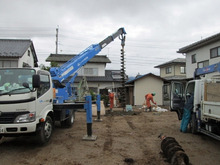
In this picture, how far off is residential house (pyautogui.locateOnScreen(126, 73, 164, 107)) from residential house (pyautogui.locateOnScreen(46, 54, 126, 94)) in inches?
141

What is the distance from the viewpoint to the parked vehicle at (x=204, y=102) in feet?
17.1

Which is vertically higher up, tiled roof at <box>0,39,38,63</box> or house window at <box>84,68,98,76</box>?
tiled roof at <box>0,39,38,63</box>

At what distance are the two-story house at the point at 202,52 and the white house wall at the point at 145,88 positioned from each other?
4.14 m

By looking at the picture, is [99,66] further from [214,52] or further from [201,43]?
[214,52]

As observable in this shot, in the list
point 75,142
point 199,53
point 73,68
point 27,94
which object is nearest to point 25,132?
point 27,94

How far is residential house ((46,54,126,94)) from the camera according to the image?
74.6 feet

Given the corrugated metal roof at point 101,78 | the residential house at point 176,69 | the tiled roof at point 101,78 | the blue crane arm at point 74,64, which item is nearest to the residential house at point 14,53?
the corrugated metal roof at point 101,78

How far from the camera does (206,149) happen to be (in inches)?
214

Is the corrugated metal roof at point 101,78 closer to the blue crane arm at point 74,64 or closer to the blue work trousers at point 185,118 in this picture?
the blue crane arm at point 74,64

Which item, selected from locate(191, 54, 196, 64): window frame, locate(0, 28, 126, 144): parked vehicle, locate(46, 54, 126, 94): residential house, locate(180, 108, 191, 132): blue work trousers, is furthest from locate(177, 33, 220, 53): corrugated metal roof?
locate(0, 28, 126, 144): parked vehicle

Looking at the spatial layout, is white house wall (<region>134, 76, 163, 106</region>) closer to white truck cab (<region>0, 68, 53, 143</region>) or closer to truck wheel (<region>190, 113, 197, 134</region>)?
truck wheel (<region>190, 113, 197, 134</region>)

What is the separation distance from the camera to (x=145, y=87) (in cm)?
1922

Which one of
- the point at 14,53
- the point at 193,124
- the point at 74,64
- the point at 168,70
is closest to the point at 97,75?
the point at 14,53

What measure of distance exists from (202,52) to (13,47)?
18.7 m
